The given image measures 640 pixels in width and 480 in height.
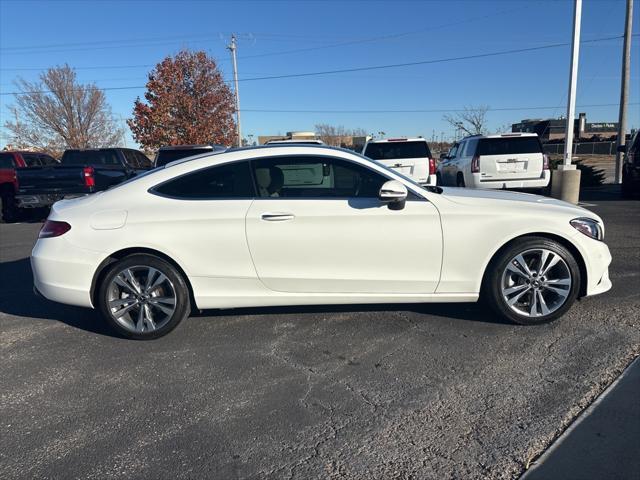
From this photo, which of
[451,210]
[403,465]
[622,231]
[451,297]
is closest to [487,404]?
[403,465]

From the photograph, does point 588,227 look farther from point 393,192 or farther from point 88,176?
point 88,176

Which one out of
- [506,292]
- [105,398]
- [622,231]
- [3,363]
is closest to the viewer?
[105,398]

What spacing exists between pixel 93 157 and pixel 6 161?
7.48 ft

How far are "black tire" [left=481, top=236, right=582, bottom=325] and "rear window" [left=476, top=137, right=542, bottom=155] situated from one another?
7708 mm

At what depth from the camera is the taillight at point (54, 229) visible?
159 inches

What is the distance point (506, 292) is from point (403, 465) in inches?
84.2

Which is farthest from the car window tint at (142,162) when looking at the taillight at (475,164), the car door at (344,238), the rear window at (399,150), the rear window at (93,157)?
the car door at (344,238)

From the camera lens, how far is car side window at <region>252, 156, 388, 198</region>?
13.4ft

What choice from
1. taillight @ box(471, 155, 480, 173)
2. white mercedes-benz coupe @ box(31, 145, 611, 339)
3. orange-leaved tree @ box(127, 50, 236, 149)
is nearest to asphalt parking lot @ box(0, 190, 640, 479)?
white mercedes-benz coupe @ box(31, 145, 611, 339)

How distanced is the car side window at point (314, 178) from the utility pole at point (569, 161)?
8.94m


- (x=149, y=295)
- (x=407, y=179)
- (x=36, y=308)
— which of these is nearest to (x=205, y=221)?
(x=149, y=295)

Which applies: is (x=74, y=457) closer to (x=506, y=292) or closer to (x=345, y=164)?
(x=345, y=164)

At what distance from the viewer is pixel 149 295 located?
407 cm

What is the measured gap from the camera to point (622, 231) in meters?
8.15
